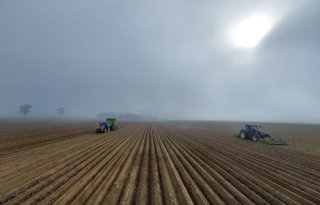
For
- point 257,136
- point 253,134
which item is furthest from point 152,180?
point 253,134

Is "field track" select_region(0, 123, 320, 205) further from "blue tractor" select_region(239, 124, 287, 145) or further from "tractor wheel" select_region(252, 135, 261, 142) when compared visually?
"tractor wheel" select_region(252, 135, 261, 142)

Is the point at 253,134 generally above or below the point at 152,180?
above

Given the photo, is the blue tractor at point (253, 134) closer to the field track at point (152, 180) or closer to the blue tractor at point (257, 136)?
the blue tractor at point (257, 136)

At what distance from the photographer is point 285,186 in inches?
338

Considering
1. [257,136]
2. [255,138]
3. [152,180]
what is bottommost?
[152,180]

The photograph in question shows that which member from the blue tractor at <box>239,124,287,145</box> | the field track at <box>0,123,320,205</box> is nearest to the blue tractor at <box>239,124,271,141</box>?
the blue tractor at <box>239,124,287,145</box>

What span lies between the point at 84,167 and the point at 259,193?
6803 mm

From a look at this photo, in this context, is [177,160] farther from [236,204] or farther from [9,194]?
[9,194]

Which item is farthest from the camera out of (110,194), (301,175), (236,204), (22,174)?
(301,175)

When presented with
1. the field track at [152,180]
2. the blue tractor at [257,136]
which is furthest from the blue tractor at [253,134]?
the field track at [152,180]

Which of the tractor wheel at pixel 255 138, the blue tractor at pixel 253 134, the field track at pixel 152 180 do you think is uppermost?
the blue tractor at pixel 253 134

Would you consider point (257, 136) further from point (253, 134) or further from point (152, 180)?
point (152, 180)

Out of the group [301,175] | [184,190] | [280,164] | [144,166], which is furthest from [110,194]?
[280,164]

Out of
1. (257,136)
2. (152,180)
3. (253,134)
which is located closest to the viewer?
(152,180)
